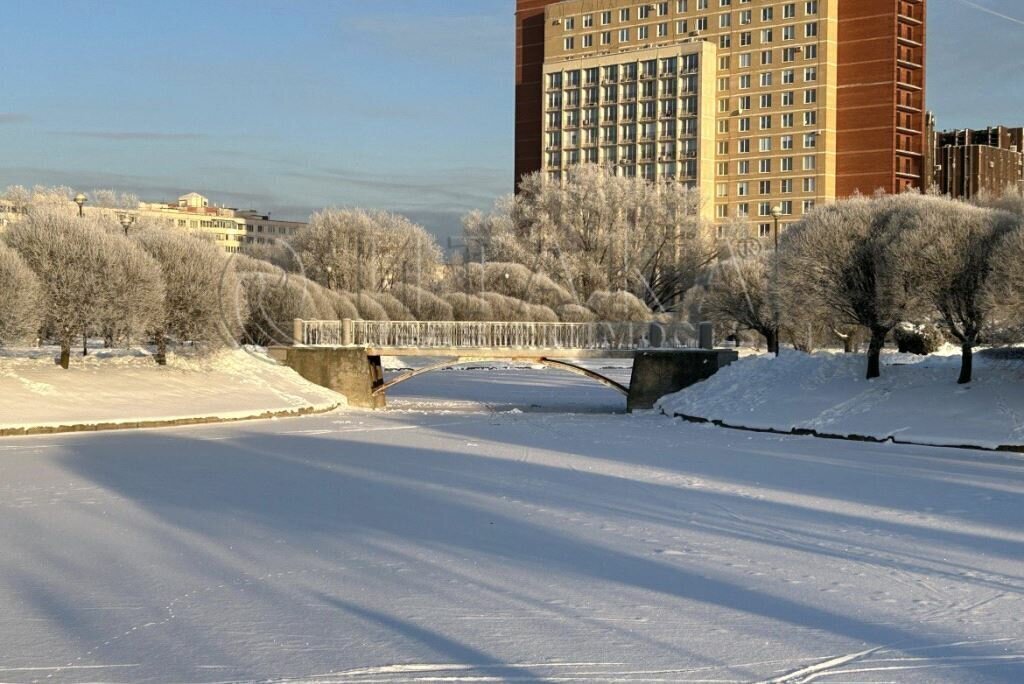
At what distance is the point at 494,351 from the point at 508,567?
28.4m

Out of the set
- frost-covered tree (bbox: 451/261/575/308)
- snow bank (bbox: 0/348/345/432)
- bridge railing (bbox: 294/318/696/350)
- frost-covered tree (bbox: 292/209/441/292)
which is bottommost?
snow bank (bbox: 0/348/345/432)

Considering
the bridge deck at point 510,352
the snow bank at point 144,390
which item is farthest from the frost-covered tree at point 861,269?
the snow bank at point 144,390

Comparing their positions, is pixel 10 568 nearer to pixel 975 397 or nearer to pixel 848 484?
pixel 848 484

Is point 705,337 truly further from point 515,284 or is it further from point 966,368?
point 515,284

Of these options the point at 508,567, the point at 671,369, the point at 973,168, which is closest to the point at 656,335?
the point at 671,369

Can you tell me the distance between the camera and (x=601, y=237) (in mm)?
76875

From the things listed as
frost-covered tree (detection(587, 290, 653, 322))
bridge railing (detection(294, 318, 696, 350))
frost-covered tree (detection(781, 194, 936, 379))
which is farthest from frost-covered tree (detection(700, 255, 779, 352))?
frost-covered tree (detection(781, 194, 936, 379))

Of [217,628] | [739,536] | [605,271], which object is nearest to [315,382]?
[739,536]

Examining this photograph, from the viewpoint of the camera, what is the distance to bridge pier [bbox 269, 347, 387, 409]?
40.6m

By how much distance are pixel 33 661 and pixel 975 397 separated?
1003 inches

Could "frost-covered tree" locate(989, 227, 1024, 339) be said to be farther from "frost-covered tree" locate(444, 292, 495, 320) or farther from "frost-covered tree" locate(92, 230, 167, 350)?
"frost-covered tree" locate(444, 292, 495, 320)

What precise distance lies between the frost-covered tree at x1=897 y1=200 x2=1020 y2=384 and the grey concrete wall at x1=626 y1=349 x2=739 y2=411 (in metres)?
9.79

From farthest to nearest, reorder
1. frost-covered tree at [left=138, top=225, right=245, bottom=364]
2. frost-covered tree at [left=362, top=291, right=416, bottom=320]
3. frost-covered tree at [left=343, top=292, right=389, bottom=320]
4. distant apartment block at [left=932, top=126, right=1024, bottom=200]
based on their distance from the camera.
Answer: distant apartment block at [left=932, top=126, right=1024, bottom=200], frost-covered tree at [left=362, top=291, right=416, bottom=320], frost-covered tree at [left=343, top=292, right=389, bottom=320], frost-covered tree at [left=138, top=225, right=245, bottom=364]

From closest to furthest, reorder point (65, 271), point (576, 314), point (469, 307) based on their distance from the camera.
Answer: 1. point (65, 271)
2. point (469, 307)
3. point (576, 314)
